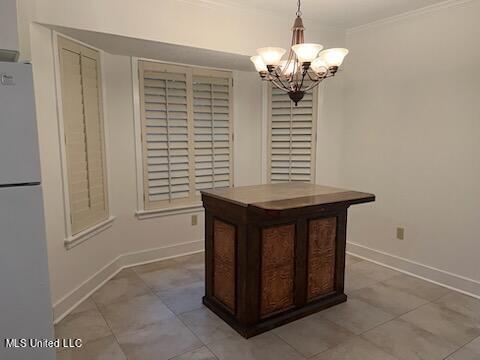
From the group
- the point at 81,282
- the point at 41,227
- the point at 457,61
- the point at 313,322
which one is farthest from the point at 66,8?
the point at 457,61

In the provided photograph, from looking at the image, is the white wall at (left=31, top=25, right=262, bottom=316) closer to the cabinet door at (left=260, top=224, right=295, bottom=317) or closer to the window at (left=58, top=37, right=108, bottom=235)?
the window at (left=58, top=37, right=108, bottom=235)

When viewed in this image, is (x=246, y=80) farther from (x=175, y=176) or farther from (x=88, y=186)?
(x=88, y=186)

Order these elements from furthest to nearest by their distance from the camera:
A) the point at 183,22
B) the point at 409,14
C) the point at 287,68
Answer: the point at 409,14 → the point at 183,22 → the point at 287,68

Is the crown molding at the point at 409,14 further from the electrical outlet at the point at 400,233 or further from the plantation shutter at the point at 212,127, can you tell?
the electrical outlet at the point at 400,233

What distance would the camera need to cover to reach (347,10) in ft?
10.9

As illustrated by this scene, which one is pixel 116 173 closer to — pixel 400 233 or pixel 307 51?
pixel 307 51

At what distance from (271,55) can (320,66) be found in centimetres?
36

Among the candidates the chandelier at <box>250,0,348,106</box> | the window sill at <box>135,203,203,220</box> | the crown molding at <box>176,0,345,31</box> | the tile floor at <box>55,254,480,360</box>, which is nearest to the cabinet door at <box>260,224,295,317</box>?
the tile floor at <box>55,254,480,360</box>

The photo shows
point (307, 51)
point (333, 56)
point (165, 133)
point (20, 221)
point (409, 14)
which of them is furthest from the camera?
point (165, 133)

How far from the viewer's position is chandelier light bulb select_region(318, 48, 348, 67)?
2.25 metres

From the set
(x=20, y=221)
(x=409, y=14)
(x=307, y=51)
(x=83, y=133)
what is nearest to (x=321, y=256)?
(x=307, y=51)

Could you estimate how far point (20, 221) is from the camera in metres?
1.24

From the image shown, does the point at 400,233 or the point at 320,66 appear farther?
the point at 400,233

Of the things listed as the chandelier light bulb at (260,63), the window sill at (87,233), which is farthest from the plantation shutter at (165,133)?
the chandelier light bulb at (260,63)
